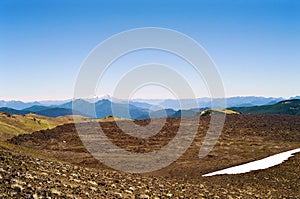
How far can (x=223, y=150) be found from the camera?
56000 millimetres

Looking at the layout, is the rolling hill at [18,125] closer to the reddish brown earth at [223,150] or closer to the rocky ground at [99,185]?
the reddish brown earth at [223,150]

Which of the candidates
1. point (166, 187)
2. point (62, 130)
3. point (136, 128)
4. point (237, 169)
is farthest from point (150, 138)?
point (166, 187)

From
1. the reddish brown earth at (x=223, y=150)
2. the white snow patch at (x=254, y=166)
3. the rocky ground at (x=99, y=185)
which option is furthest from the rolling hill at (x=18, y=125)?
the rocky ground at (x=99, y=185)

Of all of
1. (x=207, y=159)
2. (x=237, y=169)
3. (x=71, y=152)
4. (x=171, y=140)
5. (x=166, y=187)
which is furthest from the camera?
(x=171, y=140)

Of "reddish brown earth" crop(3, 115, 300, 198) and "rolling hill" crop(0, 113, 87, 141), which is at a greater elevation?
"rolling hill" crop(0, 113, 87, 141)

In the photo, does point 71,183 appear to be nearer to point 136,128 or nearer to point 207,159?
point 207,159

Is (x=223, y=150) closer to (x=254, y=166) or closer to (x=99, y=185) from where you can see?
(x=254, y=166)

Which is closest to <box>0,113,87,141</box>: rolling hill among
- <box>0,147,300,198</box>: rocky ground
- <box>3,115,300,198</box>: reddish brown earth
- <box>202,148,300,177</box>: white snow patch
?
<box>3,115,300,198</box>: reddish brown earth

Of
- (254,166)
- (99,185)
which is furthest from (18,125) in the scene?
(99,185)

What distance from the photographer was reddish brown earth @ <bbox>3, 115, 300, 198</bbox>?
28953 millimetres

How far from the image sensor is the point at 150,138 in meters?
71.2

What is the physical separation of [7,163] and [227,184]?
19455 millimetres

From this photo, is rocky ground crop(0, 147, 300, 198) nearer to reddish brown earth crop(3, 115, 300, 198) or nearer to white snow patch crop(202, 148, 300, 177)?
reddish brown earth crop(3, 115, 300, 198)

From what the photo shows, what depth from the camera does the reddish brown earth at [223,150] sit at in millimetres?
28953
